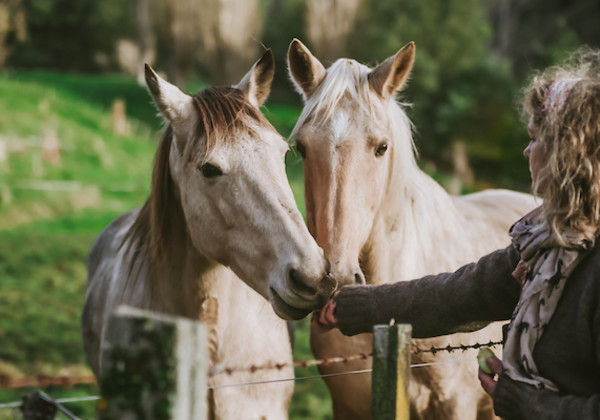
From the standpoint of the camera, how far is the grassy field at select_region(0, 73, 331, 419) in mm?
6648

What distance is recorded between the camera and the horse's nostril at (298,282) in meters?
2.31

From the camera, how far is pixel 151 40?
24.9 meters

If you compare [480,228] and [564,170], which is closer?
[564,170]

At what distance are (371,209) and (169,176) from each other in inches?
35.5

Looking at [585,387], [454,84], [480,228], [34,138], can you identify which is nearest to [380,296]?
[585,387]

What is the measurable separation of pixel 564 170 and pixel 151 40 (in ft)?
80.9

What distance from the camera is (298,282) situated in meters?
2.34

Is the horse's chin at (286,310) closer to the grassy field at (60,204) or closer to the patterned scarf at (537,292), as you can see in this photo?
the patterned scarf at (537,292)

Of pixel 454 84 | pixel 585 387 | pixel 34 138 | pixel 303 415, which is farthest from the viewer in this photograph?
pixel 454 84

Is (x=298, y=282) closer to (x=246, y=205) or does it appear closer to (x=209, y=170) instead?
(x=246, y=205)

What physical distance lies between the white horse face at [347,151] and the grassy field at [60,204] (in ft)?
1.41

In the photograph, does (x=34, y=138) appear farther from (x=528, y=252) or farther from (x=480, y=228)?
(x=528, y=252)

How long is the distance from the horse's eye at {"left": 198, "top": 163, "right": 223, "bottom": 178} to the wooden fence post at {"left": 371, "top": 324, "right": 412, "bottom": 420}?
41.7 inches

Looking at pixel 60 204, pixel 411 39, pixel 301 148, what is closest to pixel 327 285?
pixel 301 148
